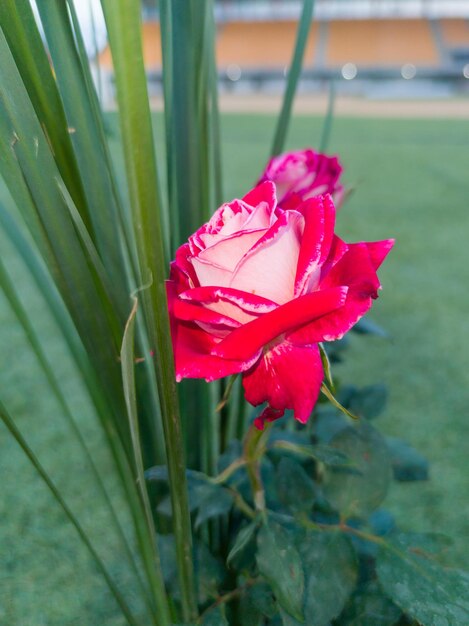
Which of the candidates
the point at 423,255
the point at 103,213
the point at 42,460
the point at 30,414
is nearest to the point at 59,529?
the point at 42,460

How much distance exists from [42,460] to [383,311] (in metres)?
0.69

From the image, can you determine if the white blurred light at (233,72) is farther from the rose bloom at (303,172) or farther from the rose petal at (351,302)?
the rose petal at (351,302)

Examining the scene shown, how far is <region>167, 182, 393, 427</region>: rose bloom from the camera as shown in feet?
0.81

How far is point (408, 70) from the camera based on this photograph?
517 inches

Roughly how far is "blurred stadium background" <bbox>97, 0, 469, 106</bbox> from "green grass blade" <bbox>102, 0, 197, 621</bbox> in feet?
43.4

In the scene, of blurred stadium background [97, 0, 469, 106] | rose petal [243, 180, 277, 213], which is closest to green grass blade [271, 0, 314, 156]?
rose petal [243, 180, 277, 213]

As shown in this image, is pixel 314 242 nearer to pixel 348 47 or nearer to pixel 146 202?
pixel 146 202

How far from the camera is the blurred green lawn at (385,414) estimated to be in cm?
54

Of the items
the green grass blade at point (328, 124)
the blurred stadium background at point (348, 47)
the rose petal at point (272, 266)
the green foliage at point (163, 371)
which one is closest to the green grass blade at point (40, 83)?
the green foliage at point (163, 371)

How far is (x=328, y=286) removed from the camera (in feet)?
0.92

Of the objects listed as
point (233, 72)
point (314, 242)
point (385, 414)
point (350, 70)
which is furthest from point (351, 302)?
point (233, 72)

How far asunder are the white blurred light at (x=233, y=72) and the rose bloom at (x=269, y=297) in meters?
14.0

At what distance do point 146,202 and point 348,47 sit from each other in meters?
14.0

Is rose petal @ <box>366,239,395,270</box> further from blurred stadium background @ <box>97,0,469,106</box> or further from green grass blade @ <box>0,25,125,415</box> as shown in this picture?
blurred stadium background @ <box>97,0,469,106</box>
